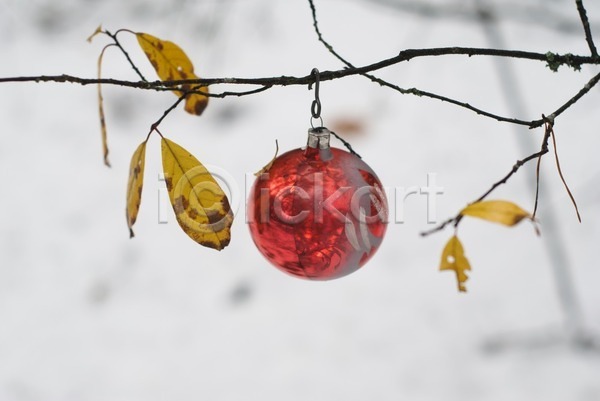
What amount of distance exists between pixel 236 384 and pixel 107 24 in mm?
2395

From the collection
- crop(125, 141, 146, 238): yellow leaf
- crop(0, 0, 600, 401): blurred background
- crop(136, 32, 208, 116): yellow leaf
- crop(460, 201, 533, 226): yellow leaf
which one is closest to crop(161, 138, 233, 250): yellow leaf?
crop(125, 141, 146, 238): yellow leaf

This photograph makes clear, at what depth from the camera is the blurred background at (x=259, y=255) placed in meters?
2.00

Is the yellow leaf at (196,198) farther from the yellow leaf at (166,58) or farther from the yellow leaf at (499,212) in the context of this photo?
the yellow leaf at (499,212)

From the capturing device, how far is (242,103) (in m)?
3.15

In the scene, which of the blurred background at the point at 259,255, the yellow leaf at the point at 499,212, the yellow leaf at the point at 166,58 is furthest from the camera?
the blurred background at the point at 259,255

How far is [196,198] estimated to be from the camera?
77 cm

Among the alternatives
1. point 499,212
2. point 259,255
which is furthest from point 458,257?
point 259,255

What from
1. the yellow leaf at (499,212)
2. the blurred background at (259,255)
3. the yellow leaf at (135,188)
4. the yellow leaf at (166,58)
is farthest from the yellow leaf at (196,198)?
the blurred background at (259,255)

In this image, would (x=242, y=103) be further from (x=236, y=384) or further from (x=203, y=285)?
(x=236, y=384)

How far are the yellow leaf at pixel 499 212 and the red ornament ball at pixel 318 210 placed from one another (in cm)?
13

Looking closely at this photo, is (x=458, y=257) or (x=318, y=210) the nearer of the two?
(x=318, y=210)

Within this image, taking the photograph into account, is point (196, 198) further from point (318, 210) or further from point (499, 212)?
point (499, 212)

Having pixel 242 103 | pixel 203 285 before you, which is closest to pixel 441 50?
pixel 203 285

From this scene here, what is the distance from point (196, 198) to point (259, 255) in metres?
1.73
